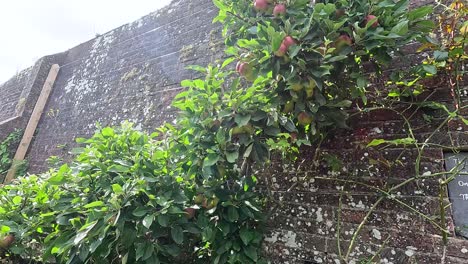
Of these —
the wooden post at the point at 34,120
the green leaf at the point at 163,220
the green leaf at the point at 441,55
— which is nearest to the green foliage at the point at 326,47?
the green leaf at the point at 441,55

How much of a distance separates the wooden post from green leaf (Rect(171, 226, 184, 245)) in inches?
210

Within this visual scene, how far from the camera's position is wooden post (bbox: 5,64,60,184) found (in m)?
5.79

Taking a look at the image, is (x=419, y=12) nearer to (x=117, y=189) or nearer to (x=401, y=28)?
(x=401, y=28)

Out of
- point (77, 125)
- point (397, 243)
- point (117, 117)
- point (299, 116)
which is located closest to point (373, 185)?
point (397, 243)

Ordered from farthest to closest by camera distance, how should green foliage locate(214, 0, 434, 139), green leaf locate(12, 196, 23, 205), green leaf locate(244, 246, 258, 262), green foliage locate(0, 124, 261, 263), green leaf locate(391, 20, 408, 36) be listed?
green leaf locate(12, 196, 23, 205)
green leaf locate(244, 246, 258, 262)
green foliage locate(0, 124, 261, 263)
green foliage locate(214, 0, 434, 139)
green leaf locate(391, 20, 408, 36)

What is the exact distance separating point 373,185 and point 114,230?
162cm

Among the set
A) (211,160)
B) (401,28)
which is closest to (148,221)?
(211,160)

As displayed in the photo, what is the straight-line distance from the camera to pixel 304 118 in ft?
6.11

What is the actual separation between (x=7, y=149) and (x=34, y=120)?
0.73m

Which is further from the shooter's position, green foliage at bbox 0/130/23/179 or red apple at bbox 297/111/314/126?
green foliage at bbox 0/130/23/179

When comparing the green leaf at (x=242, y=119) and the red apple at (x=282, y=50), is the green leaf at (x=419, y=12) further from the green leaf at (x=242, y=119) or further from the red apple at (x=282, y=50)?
the green leaf at (x=242, y=119)

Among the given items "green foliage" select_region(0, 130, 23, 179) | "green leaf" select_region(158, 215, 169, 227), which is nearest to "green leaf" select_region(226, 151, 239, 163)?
"green leaf" select_region(158, 215, 169, 227)

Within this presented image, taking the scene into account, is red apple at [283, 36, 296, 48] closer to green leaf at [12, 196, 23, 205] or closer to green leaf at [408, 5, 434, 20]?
green leaf at [408, 5, 434, 20]

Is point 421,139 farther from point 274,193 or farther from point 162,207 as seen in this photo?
point 162,207
